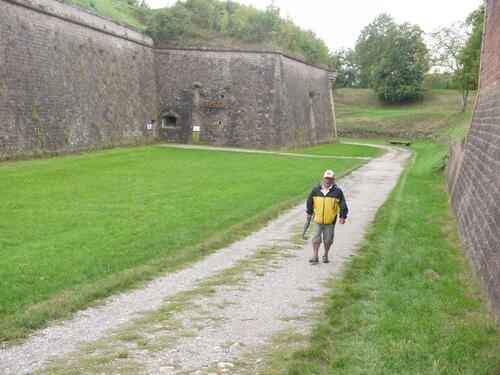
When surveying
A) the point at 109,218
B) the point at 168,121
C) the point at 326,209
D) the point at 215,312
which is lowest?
the point at 215,312

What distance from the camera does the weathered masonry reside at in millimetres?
23156

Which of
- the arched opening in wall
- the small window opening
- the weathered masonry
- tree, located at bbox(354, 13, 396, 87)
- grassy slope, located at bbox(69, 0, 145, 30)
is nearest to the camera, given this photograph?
the weathered masonry

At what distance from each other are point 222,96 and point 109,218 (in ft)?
80.4

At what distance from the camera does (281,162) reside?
27562 mm

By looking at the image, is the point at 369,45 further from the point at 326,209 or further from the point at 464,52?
the point at 326,209

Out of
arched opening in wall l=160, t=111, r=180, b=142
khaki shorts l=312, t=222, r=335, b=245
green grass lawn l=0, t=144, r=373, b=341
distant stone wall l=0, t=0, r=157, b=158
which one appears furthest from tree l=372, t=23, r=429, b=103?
khaki shorts l=312, t=222, r=335, b=245

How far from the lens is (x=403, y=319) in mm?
6461

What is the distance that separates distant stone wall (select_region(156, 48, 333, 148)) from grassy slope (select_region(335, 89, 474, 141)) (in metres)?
20.4

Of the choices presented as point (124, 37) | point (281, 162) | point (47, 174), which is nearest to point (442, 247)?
point (47, 174)

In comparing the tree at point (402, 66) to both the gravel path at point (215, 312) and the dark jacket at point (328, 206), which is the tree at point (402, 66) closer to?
the gravel path at point (215, 312)

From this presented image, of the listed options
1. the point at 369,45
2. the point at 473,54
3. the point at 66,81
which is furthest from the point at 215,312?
the point at 369,45

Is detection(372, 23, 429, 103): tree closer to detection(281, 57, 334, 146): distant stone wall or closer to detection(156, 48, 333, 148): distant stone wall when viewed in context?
detection(281, 57, 334, 146): distant stone wall

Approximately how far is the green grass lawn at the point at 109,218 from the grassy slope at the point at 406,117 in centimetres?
3365

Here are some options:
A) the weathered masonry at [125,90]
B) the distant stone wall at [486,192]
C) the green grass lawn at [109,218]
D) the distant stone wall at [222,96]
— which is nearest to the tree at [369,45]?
the weathered masonry at [125,90]
